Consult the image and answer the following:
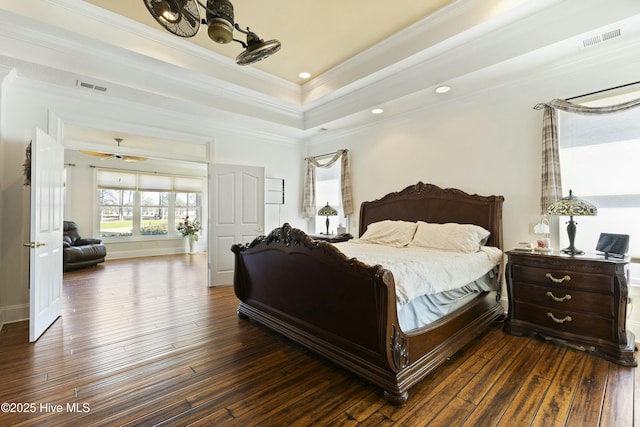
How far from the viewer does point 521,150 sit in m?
3.32

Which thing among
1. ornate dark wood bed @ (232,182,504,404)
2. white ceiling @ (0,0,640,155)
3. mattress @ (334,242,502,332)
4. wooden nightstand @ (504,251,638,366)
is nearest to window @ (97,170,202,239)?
white ceiling @ (0,0,640,155)

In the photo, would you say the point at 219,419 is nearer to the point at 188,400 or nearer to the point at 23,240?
the point at 188,400

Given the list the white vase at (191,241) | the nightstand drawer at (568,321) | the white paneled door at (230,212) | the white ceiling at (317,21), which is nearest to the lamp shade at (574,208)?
the nightstand drawer at (568,321)

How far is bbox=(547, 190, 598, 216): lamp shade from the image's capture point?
2482mm

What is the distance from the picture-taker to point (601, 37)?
2566mm

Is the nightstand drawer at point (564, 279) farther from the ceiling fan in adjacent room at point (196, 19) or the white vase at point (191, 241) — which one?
the white vase at point (191, 241)

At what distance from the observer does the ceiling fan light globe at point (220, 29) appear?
6.59 feet

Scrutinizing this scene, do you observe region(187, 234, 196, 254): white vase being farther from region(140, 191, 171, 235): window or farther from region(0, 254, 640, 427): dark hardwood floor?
region(0, 254, 640, 427): dark hardwood floor

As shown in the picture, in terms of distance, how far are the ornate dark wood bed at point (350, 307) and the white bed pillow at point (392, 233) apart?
634mm

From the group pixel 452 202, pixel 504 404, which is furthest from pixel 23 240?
pixel 452 202

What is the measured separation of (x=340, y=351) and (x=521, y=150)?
3.02 m

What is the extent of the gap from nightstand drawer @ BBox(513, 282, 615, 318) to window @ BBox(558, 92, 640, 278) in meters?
0.75

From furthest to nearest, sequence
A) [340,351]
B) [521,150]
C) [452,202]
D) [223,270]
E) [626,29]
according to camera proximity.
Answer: [223,270]
[452,202]
[521,150]
[626,29]
[340,351]

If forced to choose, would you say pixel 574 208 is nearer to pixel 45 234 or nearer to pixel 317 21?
pixel 317 21
